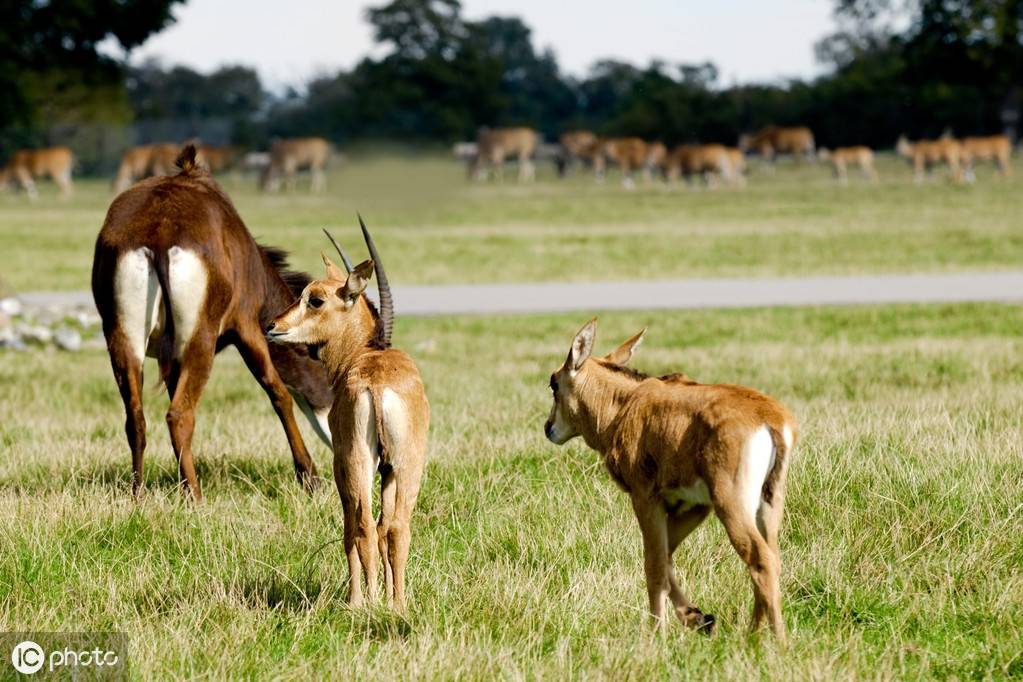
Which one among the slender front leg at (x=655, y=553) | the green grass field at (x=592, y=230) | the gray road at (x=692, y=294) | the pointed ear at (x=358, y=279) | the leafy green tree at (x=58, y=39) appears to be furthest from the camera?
the leafy green tree at (x=58, y=39)

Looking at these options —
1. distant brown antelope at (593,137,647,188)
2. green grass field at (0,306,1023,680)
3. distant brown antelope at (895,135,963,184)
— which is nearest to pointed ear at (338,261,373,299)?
green grass field at (0,306,1023,680)

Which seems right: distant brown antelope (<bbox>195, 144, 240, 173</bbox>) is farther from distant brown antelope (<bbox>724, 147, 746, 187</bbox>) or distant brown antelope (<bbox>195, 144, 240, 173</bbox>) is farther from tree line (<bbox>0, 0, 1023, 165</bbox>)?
distant brown antelope (<bbox>724, 147, 746, 187</bbox>)

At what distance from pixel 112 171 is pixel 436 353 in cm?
5847

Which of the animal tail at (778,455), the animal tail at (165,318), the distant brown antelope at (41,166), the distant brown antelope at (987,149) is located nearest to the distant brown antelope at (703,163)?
the distant brown antelope at (987,149)

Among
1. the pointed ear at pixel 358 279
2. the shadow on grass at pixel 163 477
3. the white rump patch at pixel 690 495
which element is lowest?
the shadow on grass at pixel 163 477

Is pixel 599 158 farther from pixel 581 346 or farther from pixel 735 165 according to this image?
pixel 581 346

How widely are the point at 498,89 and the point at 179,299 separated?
61758 millimetres

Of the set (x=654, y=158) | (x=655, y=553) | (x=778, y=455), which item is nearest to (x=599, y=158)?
(x=654, y=158)

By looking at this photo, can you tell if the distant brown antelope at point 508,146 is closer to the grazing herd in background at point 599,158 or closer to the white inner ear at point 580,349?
the grazing herd in background at point 599,158

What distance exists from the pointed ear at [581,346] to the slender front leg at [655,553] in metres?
0.56

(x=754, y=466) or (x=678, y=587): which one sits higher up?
(x=754, y=466)

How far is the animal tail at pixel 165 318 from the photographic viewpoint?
6527mm

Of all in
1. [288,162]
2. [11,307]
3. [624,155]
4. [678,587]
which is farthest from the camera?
[624,155]

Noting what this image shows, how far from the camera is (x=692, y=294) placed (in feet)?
54.9
